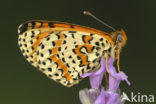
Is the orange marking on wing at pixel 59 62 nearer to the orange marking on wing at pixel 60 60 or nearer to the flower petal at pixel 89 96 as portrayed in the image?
the orange marking on wing at pixel 60 60

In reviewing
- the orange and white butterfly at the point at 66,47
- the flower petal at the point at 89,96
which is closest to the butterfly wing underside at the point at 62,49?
the orange and white butterfly at the point at 66,47

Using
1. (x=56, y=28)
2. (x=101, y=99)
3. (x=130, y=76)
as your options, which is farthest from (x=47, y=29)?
(x=130, y=76)

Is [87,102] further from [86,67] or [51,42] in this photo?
[51,42]

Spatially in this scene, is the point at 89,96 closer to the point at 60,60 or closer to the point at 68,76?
the point at 68,76

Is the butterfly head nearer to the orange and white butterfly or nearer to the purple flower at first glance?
the orange and white butterfly


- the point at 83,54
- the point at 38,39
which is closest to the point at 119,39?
the point at 83,54

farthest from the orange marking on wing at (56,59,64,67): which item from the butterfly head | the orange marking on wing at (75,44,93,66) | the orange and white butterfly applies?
the butterfly head

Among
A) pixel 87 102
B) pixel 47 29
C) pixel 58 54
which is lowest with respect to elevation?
pixel 87 102
